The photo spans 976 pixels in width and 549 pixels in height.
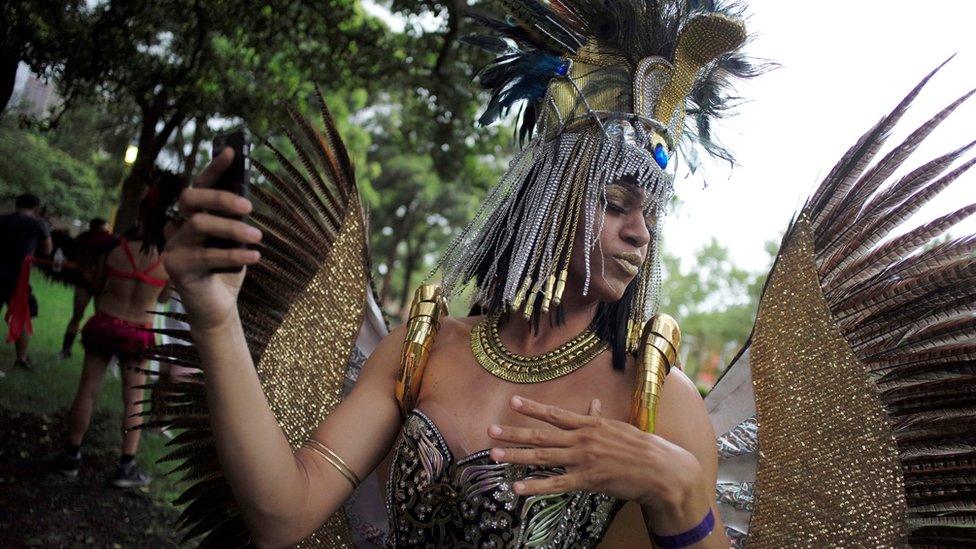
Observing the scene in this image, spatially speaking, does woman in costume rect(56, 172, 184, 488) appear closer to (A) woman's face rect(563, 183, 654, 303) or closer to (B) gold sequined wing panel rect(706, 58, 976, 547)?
(A) woman's face rect(563, 183, 654, 303)

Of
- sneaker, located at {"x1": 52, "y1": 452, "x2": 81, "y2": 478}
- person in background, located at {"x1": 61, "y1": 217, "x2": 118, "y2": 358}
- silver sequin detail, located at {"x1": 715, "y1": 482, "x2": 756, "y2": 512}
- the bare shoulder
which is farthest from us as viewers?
person in background, located at {"x1": 61, "y1": 217, "x2": 118, "y2": 358}

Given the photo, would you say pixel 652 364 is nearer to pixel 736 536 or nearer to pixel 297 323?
pixel 736 536

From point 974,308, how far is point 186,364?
7.39 feet

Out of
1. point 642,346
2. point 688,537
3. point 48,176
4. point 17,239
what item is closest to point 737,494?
point 642,346

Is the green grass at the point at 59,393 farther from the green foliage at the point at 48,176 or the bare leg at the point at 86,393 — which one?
the green foliage at the point at 48,176

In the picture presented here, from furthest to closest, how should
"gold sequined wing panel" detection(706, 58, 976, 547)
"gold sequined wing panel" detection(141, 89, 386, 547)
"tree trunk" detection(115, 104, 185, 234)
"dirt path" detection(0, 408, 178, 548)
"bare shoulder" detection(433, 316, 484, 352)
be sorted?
1. "tree trunk" detection(115, 104, 185, 234)
2. "dirt path" detection(0, 408, 178, 548)
3. "gold sequined wing panel" detection(141, 89, 386, 547)
4. "bare shoulder" detection(433, 316, 484, 352)
5. "gold sequined wing panel" detection(706, 58, 976, 547)

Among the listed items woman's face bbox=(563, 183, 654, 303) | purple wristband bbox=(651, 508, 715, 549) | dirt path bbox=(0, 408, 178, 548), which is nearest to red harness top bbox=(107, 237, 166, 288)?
dirt path bbox=(0, 408, 178, 548)

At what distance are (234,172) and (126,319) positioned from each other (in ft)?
14.4

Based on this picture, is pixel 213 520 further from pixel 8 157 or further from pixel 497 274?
pixel 8 157

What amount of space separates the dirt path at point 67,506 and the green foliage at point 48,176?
42.1ft

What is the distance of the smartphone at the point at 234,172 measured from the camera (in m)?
1.24

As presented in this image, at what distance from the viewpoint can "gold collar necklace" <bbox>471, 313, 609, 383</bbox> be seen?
190 cm

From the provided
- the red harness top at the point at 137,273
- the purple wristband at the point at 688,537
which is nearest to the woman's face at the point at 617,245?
the purple wristband at the point at 688,537

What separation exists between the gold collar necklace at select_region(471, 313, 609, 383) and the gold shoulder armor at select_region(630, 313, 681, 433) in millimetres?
138
